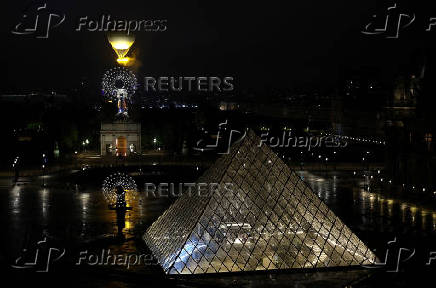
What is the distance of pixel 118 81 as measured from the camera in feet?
194

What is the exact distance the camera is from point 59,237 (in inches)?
983

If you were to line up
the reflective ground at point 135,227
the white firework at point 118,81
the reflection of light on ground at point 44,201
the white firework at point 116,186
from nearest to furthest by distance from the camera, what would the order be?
the reflective ground at point 135,227 < the reflection of light on ground at point 44,201 < the white firework at point 116,186 < the white firework at point 118,81

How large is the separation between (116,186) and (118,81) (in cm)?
2666

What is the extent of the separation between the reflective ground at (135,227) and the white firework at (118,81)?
13.9 m

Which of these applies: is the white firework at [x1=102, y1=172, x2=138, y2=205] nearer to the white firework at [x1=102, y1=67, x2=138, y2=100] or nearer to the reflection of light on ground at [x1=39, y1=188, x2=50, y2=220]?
the reflection of light on ground at [x1=39, y1=188, x2=50, y2=220]

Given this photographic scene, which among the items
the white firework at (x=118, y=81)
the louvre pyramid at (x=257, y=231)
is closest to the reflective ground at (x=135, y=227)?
the louvre pyramid at (x=257, y=231)

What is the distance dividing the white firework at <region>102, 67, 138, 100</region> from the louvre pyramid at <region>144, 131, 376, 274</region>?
39.0m

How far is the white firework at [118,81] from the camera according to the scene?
5866 cm

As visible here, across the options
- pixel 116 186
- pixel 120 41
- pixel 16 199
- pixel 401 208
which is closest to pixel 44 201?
pixel 16 199

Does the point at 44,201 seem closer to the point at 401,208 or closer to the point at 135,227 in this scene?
the point at 135,227

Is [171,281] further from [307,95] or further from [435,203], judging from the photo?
[307,95]

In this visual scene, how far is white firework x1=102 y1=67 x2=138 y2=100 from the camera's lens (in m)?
58.7

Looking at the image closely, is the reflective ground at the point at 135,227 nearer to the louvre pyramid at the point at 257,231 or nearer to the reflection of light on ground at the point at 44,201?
the reflection of light on ground at the point at 44,201

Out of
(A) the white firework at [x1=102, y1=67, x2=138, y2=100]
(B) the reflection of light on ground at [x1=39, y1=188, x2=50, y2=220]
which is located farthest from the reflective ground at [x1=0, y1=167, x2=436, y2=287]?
(A) the white firework at [x1=102, y1=67, x2=138, y2=100]
